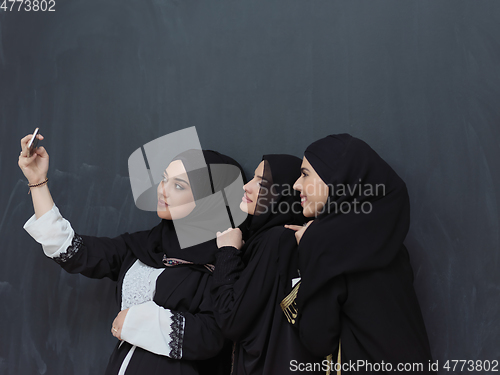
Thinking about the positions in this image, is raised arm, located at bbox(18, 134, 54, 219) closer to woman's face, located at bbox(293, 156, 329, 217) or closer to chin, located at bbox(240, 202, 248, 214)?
chin, located at bbox(240, 202, 248, 214)

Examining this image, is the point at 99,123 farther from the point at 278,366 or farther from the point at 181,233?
the point at 278,366

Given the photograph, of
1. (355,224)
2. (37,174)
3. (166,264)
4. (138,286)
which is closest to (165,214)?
(166,264)

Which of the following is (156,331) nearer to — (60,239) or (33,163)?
(60,239)

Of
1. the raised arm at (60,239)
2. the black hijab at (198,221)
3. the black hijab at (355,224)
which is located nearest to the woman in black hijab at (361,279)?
the black hijab at (355,224)

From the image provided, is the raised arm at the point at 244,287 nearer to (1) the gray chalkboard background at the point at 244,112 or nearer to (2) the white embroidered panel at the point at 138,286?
(2) the white embroidered panel at the point at 138,286

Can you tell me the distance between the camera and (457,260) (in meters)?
1.56

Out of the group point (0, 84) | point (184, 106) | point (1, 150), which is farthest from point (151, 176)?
point (0, 84)

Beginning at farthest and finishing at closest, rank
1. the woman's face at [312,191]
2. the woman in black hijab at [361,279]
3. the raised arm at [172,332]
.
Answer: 1. the raised arm at [172,332]
2. the woman's face at [312,191]
3. the woman in black hijab at [361,279]

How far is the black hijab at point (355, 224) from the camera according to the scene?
1.23 metres

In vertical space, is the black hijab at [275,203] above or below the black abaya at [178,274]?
above

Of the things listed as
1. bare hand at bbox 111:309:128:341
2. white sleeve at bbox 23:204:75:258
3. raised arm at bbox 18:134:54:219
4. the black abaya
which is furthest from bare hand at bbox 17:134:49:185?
bare hand at bbox 111:309:128:341

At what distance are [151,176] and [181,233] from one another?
0.52 meters

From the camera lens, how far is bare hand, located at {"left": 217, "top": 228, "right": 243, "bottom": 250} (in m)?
1.56

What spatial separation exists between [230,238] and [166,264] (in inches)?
11.9
